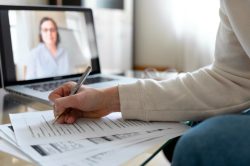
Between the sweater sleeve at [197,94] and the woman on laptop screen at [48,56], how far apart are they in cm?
44

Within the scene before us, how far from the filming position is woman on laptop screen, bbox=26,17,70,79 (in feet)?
3.06

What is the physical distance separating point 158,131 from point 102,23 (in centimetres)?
110

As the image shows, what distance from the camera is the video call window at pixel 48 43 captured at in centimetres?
90

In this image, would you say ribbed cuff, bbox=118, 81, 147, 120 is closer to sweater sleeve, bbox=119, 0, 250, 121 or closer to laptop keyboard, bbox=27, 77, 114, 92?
sweater sleeve, bbox=119, 0, 250, 121

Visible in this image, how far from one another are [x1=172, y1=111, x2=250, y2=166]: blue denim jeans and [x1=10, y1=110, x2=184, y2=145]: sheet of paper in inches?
7.4

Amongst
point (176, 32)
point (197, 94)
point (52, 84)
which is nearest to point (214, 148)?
point (197, 94)

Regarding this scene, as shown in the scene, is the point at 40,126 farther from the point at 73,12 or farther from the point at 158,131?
the point at 73,12

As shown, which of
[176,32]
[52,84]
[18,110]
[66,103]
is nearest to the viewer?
[66,103]

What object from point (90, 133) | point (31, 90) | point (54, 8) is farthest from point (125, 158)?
point (54, 8)

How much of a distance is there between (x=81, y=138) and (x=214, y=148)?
222 mm

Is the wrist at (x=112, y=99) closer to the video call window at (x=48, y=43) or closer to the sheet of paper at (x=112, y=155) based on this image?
the sheet of paper at (x=112, y=155)

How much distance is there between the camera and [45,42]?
0.96 metres

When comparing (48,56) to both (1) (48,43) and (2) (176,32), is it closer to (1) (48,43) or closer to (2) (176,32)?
(1) (48,43)

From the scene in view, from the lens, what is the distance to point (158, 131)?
0.52 metres
